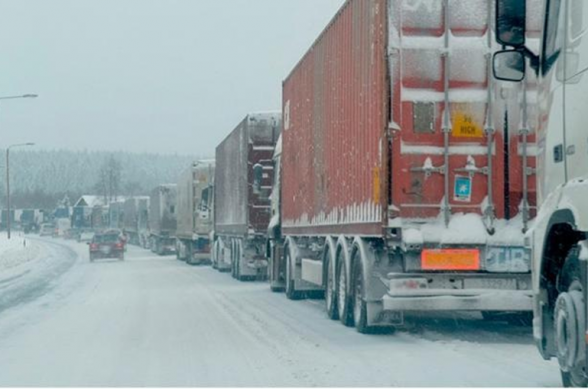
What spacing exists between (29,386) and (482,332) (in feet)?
21.3

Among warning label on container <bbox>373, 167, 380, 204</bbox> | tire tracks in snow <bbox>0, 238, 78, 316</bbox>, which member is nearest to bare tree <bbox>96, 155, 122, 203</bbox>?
tire tracks in snow <bbox>0, 238, 78, 316</bbox>

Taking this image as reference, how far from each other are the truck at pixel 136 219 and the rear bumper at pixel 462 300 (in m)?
55.5

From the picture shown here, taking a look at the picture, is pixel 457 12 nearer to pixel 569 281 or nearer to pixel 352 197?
pixel 352 197

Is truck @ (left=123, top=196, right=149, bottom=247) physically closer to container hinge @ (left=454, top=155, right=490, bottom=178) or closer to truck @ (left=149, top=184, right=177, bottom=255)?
truck @ (left=149, top=184, right=177, bottom=255)

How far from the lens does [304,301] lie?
19797 mm

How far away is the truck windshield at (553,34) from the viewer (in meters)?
7.67

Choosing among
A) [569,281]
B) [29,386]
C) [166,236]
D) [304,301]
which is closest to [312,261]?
[304,301]

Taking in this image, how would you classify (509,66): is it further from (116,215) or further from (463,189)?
(116,215)

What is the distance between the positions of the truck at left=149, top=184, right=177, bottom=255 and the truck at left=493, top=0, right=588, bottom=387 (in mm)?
42653

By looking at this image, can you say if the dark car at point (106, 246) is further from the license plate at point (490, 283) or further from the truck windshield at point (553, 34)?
the truck windshield at point (553, 34)

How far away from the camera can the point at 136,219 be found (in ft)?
252

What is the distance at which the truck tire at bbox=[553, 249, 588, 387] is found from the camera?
704 cm

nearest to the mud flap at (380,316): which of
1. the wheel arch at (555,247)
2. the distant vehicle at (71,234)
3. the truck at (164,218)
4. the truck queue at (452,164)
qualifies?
the truck queue at (452,164)

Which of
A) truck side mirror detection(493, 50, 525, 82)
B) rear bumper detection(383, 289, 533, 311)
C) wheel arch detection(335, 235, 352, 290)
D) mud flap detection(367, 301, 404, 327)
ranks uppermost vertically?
truck side mirror detection(493, 50, 525, 82)
